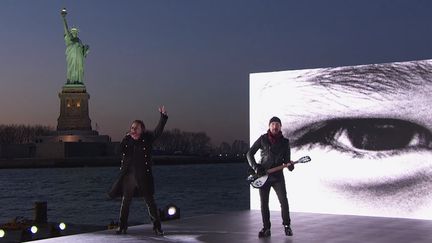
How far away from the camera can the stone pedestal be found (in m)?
86.8

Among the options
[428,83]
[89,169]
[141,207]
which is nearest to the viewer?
[428,83]

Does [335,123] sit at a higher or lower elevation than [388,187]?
higher

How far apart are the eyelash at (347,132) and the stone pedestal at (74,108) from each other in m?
77.0

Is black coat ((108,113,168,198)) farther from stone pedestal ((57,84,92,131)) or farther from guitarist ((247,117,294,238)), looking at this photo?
stone pedestal ((57,84,92,131))

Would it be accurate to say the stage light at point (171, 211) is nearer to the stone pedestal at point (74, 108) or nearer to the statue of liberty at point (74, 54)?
the statue of liberty at point (74, 54)

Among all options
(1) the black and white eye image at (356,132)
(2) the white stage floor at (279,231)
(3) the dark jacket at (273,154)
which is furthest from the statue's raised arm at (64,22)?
(3) the dark jacket at (273,154)

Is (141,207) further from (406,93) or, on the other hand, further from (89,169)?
(89,169)

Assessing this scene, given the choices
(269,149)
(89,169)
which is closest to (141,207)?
(269,149)

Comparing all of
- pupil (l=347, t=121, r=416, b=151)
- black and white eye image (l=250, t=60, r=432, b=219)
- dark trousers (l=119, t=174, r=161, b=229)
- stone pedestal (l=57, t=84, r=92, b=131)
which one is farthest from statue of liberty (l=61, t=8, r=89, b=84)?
dark trousers (l=119, t=174, r=161, b=229)

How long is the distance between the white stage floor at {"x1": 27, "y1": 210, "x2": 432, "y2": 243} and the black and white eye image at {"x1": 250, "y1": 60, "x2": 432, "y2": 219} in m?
0.71

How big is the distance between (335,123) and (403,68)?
1.64 meters

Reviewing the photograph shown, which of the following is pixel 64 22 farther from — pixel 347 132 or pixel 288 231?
pixel 288 231

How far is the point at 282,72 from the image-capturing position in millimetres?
12664

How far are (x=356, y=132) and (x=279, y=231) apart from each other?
3450mm
